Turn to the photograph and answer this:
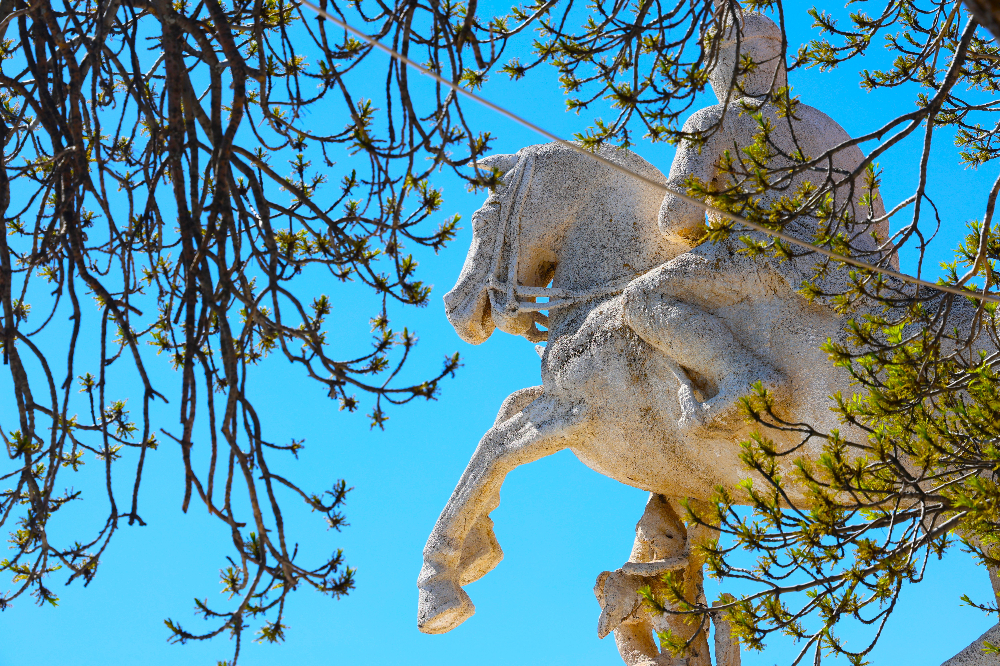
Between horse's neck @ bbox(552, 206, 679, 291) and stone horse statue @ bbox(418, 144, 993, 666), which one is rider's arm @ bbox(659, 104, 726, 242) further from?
horse's neck @ bbox(552, 206, 679, 291)

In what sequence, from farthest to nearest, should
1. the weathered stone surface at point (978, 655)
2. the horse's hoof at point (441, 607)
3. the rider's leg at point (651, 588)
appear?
1. the horse's hoof at point (441, 607)
2. the rider's leg at point (651, 588)
3. the weathered stone surface at point (978, 655)

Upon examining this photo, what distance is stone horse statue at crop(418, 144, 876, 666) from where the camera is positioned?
4195 mm

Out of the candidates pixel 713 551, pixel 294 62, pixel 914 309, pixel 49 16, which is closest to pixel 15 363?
pixel 49 16

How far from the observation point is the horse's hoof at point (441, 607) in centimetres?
464

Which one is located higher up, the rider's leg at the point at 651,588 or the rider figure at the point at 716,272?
the rider figure at the point at 716,272

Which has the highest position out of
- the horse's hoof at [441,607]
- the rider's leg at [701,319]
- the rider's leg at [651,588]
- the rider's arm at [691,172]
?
the rider's arm at [691,172]

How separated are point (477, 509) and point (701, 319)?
4.37ft

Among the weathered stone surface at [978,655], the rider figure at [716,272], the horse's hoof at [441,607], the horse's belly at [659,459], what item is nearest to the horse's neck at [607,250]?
the rider figure at [716,272]

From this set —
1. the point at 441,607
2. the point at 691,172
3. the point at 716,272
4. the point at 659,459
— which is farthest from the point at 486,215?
the point at 441,607

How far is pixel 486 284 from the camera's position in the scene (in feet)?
16.2

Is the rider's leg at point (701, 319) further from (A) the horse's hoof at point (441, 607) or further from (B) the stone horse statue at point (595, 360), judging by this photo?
(A) the horse's hoof at point (441, 607)

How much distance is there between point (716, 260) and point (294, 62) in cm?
195

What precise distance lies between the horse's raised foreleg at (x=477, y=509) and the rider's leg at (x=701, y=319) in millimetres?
546

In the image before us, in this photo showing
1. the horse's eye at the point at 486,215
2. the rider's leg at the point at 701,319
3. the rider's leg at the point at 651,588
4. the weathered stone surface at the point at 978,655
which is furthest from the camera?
the horse's eye at the point at 486,215
